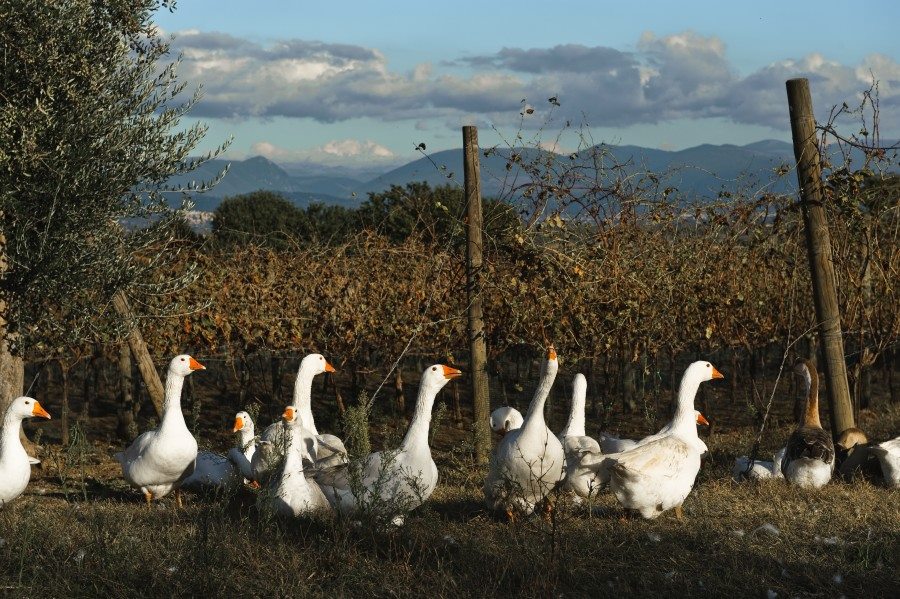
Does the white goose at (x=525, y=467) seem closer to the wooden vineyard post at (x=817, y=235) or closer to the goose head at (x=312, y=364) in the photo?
the wooden vineyard post at (x=817, y=235)

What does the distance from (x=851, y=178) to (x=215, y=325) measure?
981cm

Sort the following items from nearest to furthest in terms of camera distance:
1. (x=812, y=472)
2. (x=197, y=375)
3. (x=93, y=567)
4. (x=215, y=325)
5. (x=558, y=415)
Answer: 1. (x=93, y=567)
2. (x=812, y=472)
3. (x=215, y=325)
4. (x=558, y=415)
5. (x=197, y=375)

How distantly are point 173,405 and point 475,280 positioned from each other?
3391 millimetres

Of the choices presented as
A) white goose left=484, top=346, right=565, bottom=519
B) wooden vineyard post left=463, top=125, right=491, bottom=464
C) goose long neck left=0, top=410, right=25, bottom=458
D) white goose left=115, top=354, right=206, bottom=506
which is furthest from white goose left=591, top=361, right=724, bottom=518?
goose long neck left=0, top=410, right=25, bottom=458

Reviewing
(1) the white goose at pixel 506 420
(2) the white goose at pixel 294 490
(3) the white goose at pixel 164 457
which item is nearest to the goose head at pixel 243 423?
(3) the white goose at pixel 164 457

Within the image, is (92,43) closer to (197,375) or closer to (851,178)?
(851,178)

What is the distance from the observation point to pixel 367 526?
689 cm

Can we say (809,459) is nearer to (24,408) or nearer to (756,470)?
(756,470)

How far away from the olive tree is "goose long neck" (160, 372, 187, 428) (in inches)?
59.7

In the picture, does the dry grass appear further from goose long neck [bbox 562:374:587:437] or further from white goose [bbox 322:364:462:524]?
goose long neck [bbox 562:374:587:437]

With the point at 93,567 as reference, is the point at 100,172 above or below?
above

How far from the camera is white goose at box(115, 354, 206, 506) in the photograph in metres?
9.44

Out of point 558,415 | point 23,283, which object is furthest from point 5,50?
point 558,415

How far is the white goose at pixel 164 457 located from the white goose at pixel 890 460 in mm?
6238
